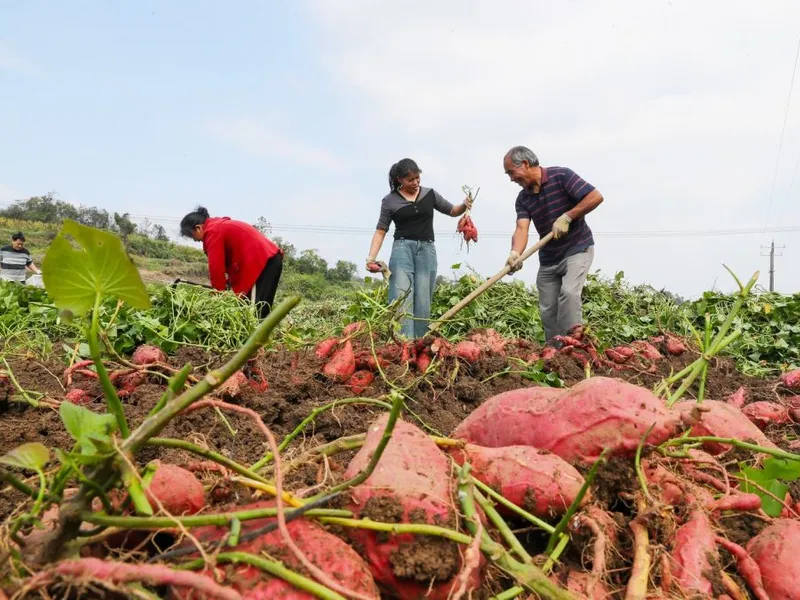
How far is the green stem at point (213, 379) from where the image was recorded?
948 mm

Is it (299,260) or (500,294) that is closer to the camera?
(500,294)

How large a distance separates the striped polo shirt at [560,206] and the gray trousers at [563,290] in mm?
79

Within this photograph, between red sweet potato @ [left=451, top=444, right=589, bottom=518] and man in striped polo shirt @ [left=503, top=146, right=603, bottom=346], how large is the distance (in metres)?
3.96

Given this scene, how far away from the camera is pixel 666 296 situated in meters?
9.08

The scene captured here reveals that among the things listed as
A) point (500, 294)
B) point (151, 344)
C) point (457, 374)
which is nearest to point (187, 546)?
point (457, 374)

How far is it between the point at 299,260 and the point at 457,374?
94.4 feet

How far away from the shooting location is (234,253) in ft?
20.1

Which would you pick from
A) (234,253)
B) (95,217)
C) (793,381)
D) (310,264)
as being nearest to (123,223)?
(95,217)

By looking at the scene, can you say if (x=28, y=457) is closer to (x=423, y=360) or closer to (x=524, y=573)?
(x=524, y=573)

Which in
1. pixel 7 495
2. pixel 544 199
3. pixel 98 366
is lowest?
pixel 7 495

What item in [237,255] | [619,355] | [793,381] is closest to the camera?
[793,381]

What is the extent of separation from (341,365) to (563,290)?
2954 millimetres

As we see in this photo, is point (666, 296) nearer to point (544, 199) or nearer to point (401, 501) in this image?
point (544, 199)

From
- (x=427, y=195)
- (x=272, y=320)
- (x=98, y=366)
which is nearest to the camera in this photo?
(x=272, y=320)
